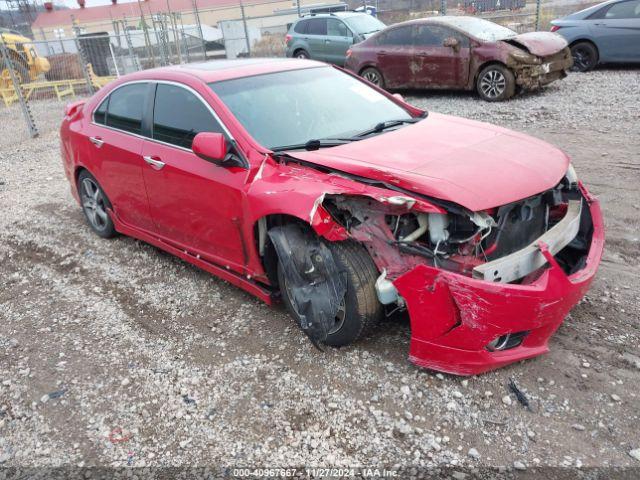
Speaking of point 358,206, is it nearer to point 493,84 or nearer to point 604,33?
point 493,84

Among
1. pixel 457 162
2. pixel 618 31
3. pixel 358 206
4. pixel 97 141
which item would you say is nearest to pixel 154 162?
pixel 97 141

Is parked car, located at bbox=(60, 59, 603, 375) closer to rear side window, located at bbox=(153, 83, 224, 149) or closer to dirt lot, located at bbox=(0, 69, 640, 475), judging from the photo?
rear side window, located at bbox=(153, 83, 224, 149)

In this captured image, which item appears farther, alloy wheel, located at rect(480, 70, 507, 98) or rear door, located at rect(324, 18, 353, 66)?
rear door, located at rect(324, 18, 353, 66)

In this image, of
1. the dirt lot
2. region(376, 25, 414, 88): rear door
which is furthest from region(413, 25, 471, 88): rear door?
the dirt lot

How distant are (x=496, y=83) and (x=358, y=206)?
7558mm

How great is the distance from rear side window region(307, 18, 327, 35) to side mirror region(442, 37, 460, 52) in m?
4.98

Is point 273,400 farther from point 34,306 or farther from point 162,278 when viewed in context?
point 34,306

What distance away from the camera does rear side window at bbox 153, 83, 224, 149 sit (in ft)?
12.1

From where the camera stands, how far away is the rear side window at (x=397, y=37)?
34.0 ft

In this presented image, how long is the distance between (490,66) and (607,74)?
3.48 meters

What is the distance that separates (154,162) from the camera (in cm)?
399

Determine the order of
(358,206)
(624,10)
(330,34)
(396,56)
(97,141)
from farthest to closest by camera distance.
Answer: (330,34) → (624,10) → (396,56) → (97,141) → (358,206)

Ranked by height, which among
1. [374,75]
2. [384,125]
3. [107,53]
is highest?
[107,53]

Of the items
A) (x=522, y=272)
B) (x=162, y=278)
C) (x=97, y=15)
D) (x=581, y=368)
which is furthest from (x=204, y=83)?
(x=97, y=15)
